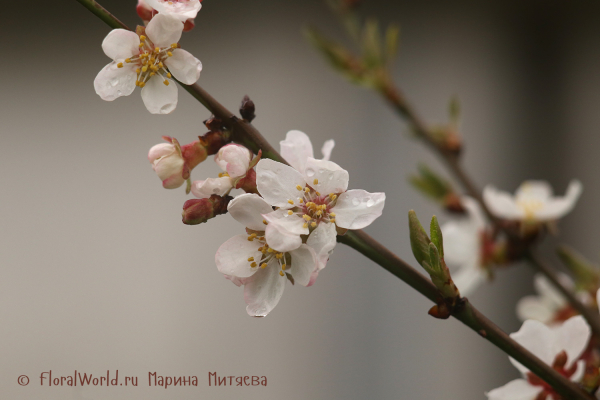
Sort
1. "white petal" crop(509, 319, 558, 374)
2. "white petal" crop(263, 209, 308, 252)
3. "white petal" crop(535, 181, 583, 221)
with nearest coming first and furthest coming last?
"white petal" crop(263, 209, 308, 252), "white petal" crop(509, 319, 558, 374), "white petal" crop(535, 181, 583, 221)

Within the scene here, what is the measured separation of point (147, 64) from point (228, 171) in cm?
12

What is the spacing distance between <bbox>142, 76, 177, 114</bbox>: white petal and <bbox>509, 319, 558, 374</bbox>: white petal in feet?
1.25

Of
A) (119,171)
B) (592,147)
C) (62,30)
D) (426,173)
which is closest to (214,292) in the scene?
(119,171)

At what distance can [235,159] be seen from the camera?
0.37m

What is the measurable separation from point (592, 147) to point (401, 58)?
859 mm

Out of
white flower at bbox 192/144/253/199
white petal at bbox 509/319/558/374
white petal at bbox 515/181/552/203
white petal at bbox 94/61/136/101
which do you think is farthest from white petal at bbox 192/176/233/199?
white petal at bbox 515/181/552/203

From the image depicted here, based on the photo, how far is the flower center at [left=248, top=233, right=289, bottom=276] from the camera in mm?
390

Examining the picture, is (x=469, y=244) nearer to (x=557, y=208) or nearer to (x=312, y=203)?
(x=557, y=208)

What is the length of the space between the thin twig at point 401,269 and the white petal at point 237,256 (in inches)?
2.8

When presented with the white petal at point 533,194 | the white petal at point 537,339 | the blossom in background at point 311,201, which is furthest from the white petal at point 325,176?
the white petal at point 533,194

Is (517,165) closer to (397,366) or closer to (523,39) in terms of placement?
(523,39)

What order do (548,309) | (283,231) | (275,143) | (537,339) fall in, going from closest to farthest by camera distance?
1. (283,231)
2. (537,339)
3. (548,309)
4. (275,143)

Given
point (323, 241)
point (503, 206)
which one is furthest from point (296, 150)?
point (503, 206)

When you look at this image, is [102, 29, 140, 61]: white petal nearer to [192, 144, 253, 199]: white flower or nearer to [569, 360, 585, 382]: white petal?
[192, 144, 253, 199]: white flower
